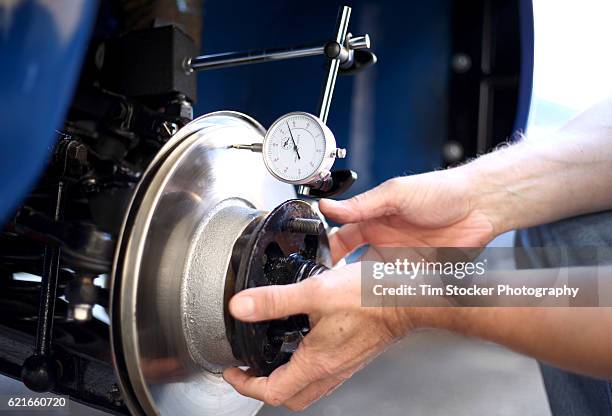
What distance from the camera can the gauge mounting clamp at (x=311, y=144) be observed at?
0.73m

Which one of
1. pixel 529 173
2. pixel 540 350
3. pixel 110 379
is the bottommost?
pixel 110 379

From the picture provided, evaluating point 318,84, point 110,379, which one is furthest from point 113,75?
point 318,84

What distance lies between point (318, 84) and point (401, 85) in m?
0.27

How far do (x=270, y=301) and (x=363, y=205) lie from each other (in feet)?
0.80

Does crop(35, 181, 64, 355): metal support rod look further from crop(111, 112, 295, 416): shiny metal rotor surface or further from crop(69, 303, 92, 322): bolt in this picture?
crop(111, 112, 295, 416): shiny metal rotor surface

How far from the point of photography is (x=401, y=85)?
185cm

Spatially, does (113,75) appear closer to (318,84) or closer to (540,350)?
(540,350)

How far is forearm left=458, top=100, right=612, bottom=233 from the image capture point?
93cm

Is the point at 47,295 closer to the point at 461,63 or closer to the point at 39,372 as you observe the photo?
the point at 39,372

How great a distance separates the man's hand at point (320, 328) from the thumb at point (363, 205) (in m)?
0.14

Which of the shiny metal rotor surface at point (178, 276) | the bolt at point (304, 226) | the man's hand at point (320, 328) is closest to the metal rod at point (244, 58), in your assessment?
the shiny metal rotor surface at point (178, 276)

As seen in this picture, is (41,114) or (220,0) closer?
(41,114)

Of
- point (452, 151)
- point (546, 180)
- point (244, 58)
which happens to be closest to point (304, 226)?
point (244, 58)

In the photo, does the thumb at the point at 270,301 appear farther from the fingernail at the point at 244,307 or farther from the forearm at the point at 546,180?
the forearm at the point at 546,180
